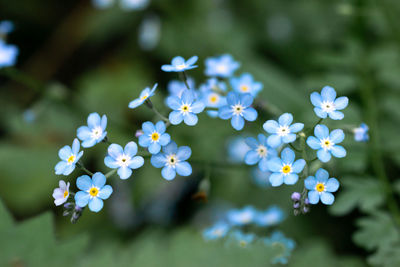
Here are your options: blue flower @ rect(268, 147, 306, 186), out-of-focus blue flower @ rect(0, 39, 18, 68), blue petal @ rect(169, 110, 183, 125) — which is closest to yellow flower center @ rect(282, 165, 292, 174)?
blue flower @ rect(268, 147, 306, 186)

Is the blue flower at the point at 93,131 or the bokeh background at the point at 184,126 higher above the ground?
the blue flower at the point at 93,131

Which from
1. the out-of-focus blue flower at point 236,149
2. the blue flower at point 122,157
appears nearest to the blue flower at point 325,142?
the blue flower at point 122,157

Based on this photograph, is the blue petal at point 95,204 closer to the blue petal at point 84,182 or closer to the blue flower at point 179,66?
the blue petal at point 84,182

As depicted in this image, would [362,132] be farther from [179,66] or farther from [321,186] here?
[179,66]

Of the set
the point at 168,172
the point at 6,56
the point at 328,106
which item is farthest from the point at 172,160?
the point at 6,56

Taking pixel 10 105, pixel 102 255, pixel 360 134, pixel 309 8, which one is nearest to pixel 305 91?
pixel 309 8

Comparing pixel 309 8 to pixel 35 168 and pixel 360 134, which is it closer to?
pixel 360 134

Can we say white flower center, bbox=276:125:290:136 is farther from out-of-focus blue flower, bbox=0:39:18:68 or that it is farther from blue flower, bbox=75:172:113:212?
out-of-focus blue flower, bbox=0:39:18:68
